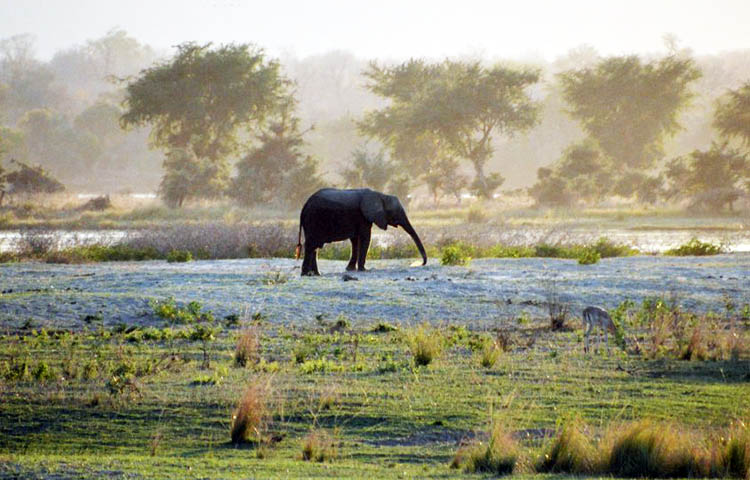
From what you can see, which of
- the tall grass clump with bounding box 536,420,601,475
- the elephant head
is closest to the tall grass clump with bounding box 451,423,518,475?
the tall grass clump with bounding box 536,420,601,475

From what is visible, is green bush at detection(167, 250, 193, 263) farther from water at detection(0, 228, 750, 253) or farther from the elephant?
the elephant

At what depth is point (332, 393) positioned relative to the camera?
32.3 feet

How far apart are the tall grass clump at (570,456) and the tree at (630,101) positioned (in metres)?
59.7

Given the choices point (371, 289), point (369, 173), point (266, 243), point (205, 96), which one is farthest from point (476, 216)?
point (371, 289)

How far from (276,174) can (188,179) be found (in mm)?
4929

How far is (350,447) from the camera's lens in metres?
8.34

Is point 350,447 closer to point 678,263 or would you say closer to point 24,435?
point 24,435

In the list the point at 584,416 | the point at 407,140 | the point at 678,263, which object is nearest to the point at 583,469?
the point at 584,416

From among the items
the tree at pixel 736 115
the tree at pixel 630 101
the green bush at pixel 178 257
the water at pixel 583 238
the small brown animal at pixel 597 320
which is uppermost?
the tree at pixel 630 101

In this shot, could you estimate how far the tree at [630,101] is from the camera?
64750 mm

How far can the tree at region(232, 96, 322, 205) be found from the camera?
50.8m

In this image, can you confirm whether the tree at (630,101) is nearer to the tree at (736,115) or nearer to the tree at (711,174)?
the tree at (736,115)

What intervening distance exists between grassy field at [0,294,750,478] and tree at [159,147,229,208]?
35.4 meters

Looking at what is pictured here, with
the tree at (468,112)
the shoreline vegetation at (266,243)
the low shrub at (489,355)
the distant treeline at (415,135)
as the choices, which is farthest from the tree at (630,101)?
the low shrub at (489,355)
